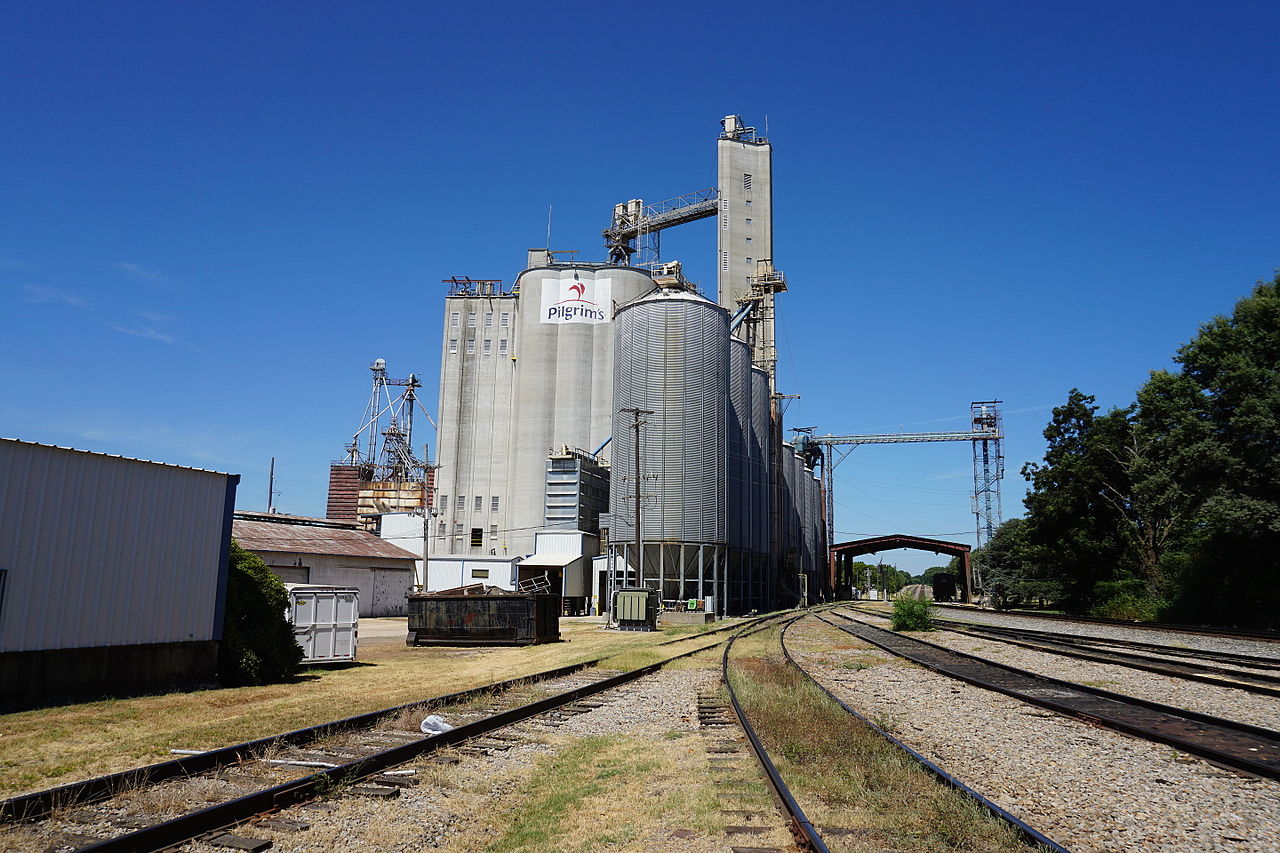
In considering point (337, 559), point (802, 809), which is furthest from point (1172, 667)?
point (337, 559)

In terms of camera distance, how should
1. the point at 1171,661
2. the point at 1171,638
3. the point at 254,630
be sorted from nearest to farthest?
the point at 254,630 < the point at 1171,661 < the point at 1171,638

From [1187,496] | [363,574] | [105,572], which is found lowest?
[363,574]

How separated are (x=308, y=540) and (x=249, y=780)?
139ft

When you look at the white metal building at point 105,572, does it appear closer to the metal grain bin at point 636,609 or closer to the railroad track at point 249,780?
the railroad track at point 249,780

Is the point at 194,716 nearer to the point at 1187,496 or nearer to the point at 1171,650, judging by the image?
the point at 1171,650

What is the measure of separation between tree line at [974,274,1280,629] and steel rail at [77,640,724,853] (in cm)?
3320

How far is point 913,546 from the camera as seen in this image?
112m

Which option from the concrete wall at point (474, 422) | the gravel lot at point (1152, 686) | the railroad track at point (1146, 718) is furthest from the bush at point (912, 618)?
the concrete wall at point (474, 422)

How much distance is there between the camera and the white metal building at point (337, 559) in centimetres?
4406

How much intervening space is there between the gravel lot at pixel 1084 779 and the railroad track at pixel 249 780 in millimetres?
5730

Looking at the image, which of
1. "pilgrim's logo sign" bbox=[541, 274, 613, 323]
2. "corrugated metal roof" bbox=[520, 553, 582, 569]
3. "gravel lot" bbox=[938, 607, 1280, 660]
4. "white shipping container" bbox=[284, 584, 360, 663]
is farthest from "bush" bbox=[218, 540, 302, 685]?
"pilgrim's logo sign" bbox=[541, 274, 613, 323]

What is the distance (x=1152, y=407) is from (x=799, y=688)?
126 feet

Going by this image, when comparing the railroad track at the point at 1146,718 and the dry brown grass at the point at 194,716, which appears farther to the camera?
the railroad track at the point at 1146,718

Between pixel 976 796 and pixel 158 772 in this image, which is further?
pixel 158 772
